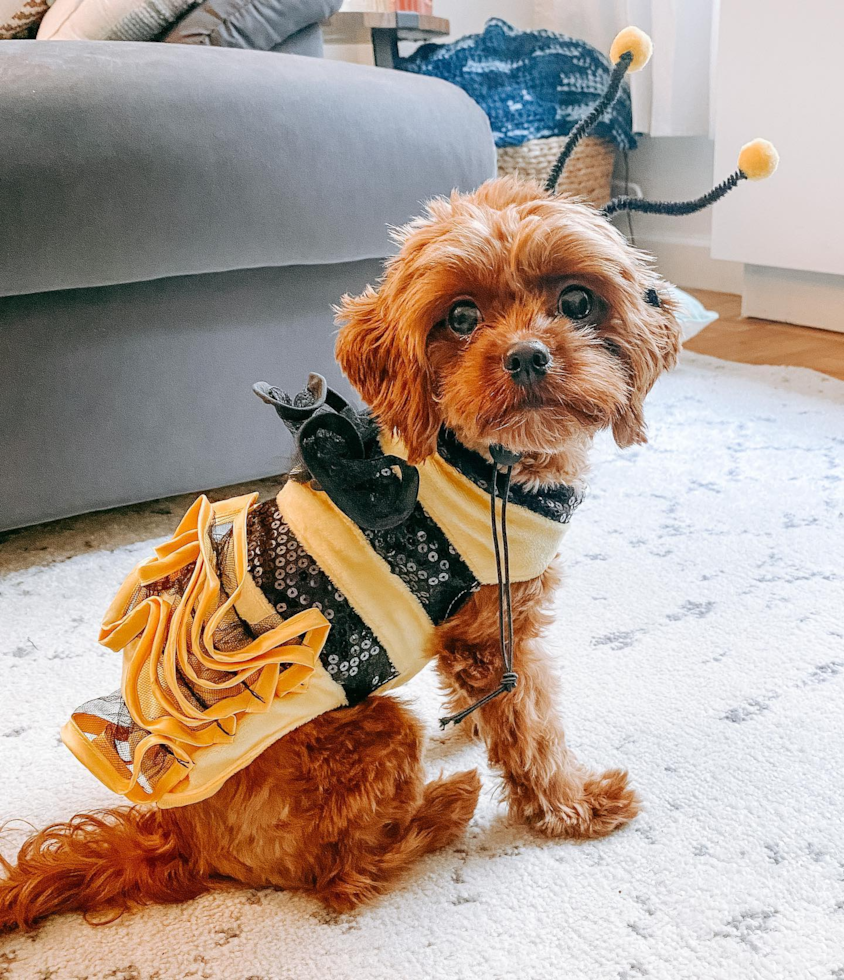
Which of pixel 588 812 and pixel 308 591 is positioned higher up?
pixel 308 591

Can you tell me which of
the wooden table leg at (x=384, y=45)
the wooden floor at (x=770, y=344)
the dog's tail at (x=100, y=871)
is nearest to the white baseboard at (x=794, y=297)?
the wooden floor at (x=770, y=344)

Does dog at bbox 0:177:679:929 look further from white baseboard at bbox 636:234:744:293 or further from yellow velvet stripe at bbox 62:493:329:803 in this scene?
Result: white baseboard at bbox 636:234:744:293

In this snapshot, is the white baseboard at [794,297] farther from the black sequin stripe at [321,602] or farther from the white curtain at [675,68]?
the black sequin stripe at [321,602]

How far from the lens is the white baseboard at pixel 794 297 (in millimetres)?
2463

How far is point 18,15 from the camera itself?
2039mm

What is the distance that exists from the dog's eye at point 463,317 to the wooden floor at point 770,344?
160 centimetres

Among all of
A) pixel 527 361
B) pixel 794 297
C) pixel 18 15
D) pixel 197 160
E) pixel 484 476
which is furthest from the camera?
pixel 794 297

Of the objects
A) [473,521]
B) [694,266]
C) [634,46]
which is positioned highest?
[634,46]

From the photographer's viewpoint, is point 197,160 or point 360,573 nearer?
point 360,573

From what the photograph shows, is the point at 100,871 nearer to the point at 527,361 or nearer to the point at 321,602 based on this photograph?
the point at 321,602

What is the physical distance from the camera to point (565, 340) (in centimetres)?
76

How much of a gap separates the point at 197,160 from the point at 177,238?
0.12 meters

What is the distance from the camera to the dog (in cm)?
75

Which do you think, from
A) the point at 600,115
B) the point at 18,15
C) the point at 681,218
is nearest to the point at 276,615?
the point at 600,115
